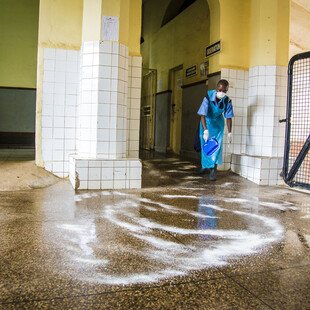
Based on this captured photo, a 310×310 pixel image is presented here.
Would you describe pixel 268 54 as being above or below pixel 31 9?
below

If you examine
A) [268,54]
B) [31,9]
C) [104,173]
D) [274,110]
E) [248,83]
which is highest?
Result: [31,9]

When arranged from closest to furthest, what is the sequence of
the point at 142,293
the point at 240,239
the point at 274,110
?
1. the point at 142,293
2. the point at 240,239
3. the point at 274,110

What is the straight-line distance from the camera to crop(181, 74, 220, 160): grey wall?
8864mm

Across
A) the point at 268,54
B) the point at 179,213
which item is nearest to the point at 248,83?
the point at 268,54

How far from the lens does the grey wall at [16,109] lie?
9234mm

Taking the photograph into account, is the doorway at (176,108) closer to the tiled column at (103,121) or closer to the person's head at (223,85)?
the person's head at (223,85)

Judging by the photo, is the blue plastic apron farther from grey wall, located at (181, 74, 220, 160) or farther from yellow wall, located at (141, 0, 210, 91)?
yellow wall, located at (141, 0, 210, 91)

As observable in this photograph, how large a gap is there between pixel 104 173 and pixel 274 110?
3.15m

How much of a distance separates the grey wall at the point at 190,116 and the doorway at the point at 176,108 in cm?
53

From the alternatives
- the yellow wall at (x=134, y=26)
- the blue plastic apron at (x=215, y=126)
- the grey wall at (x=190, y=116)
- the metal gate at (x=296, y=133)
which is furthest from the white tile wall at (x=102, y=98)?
the grey wall at (x=190, y=116)

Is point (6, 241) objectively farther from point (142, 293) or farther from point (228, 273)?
point (228, 273)

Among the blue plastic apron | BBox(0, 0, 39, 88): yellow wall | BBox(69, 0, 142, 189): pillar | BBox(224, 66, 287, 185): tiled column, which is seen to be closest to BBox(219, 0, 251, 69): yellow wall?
BBox(224, 66, 287, 185): tiled column

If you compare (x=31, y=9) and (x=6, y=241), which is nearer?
(x=6, y=241)

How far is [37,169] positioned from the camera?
525cm
